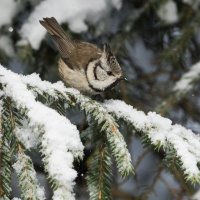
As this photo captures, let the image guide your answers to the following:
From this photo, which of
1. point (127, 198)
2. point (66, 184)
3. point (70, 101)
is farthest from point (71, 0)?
point (66, 184)

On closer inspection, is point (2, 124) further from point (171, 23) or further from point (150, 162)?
point (150, 162)

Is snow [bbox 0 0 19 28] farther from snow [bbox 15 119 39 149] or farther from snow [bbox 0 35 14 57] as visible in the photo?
snow [bbox 15 119 39 149]

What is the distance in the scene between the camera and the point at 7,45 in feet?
11.2

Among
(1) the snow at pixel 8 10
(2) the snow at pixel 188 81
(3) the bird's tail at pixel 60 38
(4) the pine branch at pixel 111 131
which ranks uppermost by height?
(1) the snow at pixel 8 10

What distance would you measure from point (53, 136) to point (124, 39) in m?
1.95

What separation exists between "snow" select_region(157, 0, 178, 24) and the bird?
604mm

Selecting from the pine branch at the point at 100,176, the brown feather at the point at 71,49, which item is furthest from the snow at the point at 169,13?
the pine branch at the point at 100,176

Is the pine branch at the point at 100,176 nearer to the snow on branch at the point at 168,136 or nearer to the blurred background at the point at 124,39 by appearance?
the snow on branch at the point at 168,136

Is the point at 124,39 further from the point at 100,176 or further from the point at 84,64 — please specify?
the point at 100,176

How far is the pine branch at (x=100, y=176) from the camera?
6.12 ft

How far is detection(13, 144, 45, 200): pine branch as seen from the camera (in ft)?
5.36

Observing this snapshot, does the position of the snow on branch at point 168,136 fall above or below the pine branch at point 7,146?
below

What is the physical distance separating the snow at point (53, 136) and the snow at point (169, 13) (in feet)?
6.10

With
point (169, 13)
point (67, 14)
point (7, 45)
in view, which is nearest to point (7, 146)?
point (7, 45)
